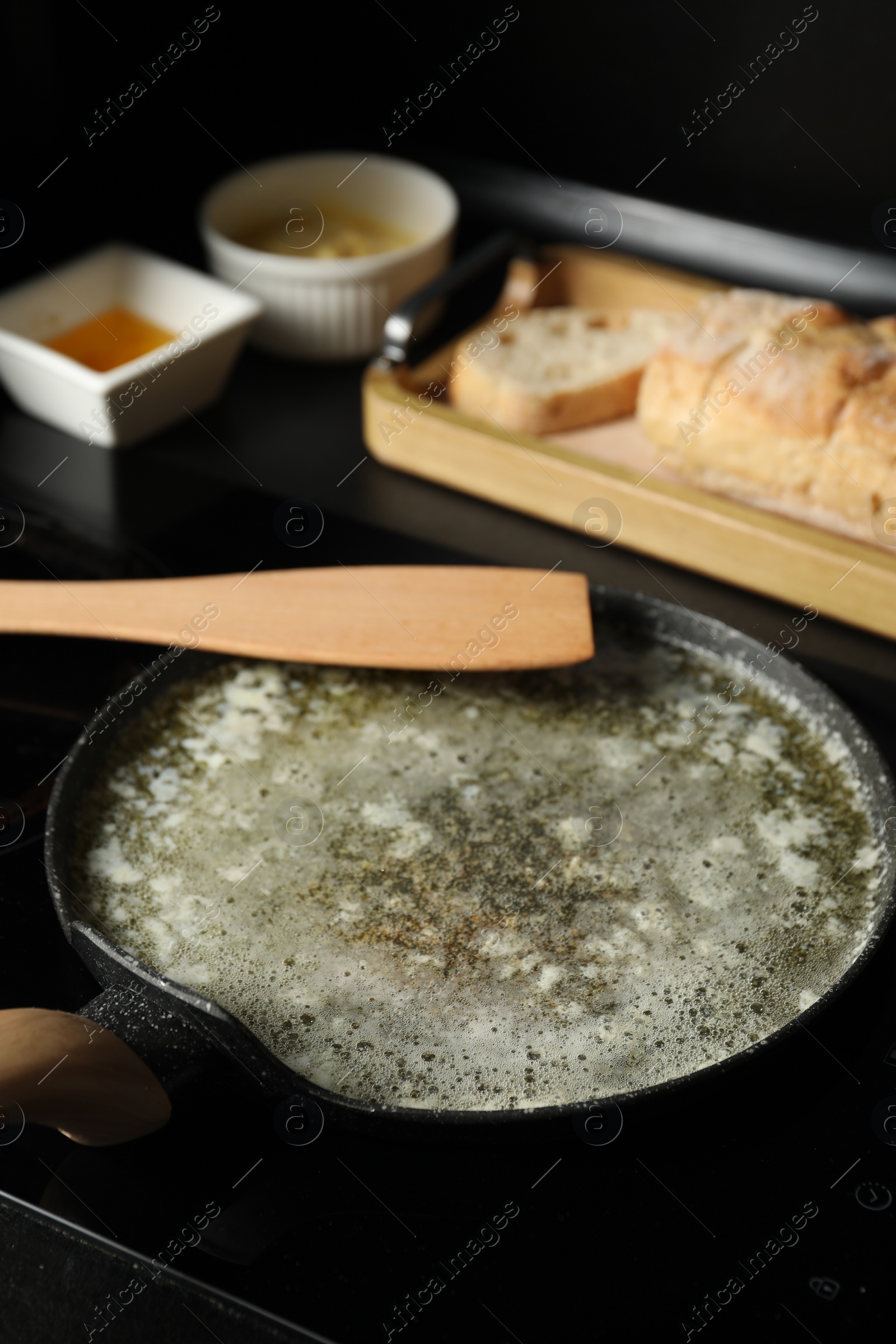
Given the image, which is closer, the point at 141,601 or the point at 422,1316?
the point at 422,1316

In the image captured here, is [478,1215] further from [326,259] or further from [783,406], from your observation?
[326,259]

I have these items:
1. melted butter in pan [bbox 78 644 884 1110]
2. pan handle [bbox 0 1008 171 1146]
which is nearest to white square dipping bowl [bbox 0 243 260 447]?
melted butter in pan [bbox 78 644 884 1110]

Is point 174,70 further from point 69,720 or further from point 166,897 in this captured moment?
point 166,897

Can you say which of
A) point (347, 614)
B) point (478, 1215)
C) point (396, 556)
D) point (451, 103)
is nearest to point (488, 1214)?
point (478, 1215)

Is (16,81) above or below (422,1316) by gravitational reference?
above

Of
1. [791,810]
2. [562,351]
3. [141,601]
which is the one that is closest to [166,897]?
[141,601]

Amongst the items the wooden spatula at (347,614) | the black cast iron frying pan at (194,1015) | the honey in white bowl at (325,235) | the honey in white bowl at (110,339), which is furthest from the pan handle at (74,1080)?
the honey in white bowl at (325,235)

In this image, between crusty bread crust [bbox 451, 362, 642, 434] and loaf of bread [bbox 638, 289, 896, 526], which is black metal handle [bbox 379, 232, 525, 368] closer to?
crusty bread crust [bbox 451, 362, 642, 434]

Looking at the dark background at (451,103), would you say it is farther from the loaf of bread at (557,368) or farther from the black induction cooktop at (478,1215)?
the black induction cooktop at (478,1215)
